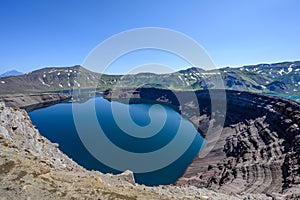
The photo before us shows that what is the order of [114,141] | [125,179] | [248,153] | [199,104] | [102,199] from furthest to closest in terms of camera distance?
1. [199,104]
2. [114,141]
3. [248,153]
4. [125,179]
5. [102,199]

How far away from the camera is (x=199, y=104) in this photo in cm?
18850

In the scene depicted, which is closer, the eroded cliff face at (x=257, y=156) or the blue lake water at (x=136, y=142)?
the eroded cliff face at (x=257, y=156)

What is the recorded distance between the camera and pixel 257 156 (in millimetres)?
67438

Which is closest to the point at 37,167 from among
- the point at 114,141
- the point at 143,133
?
the point at 114,141

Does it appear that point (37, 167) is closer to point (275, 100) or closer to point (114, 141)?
point (114, 141)

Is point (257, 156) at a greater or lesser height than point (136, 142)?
greater

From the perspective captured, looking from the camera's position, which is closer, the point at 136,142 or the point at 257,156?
the point at 257,156

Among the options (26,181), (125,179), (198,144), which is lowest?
(198,144)

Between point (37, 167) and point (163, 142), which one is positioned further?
point (163, 142)

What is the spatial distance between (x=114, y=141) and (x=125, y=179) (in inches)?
2910

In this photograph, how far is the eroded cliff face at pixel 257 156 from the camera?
49.1m

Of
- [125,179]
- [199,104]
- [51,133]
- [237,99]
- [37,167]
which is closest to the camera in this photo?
[37,167]

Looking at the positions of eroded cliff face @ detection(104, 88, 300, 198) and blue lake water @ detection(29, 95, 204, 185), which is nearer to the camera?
eroded cliff face @ detection(104, 88, 300, 198)

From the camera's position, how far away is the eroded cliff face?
49062 millimetres
